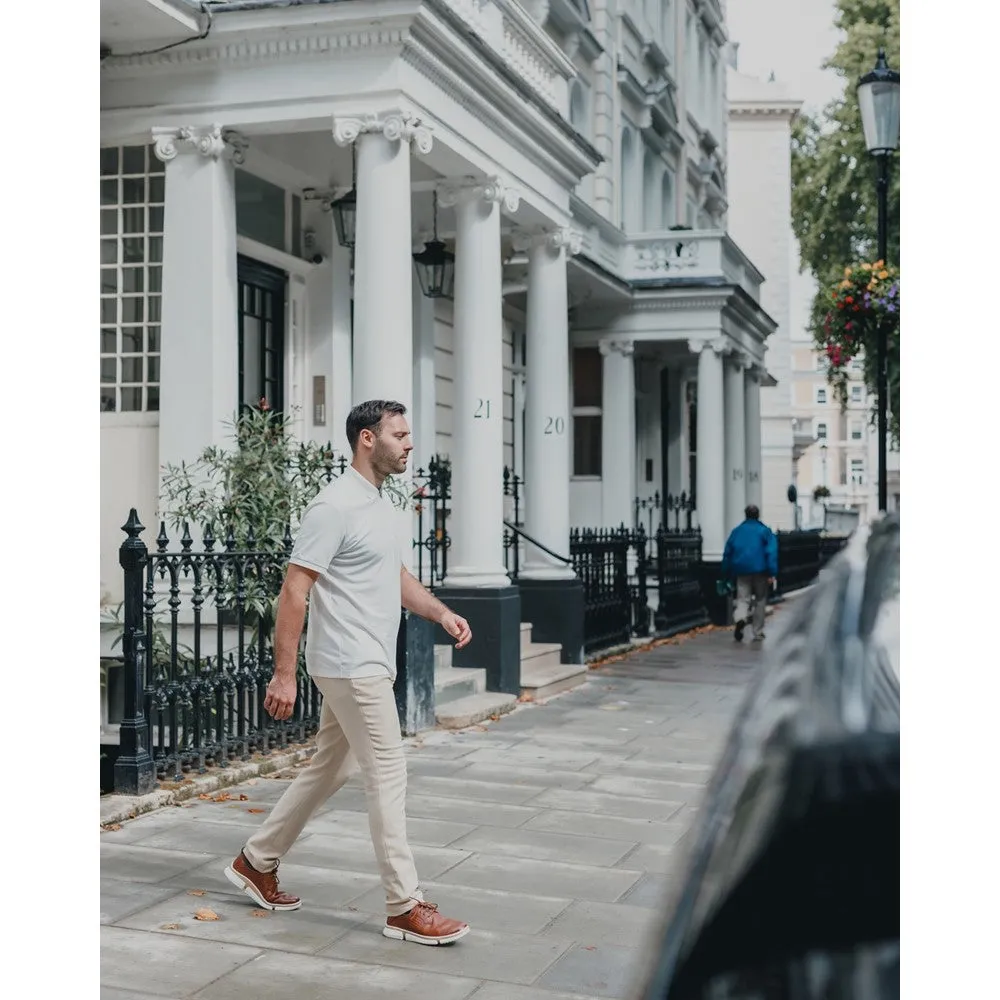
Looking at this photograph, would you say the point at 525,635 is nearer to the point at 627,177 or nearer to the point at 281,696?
the point at 281,696

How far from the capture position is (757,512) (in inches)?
706

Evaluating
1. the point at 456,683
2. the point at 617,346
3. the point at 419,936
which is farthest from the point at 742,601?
the point at 419,936

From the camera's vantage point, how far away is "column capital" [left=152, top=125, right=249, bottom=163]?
10.0 meters

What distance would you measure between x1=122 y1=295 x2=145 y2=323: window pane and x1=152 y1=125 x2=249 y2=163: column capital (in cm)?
110

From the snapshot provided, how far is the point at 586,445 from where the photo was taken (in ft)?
72.1

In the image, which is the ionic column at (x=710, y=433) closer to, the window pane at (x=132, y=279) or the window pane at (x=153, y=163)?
the window pane at (x=153, y=163)

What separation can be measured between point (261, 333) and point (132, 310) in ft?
5.40

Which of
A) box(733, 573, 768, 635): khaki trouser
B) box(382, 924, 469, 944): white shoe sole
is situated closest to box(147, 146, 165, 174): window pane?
box(382, 924, 469, 944): white shoe sole

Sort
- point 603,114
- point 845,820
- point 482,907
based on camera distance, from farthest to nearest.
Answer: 1. point 603,114
2. point 482,907
3. point 845,820

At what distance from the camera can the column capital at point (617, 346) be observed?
20688mm

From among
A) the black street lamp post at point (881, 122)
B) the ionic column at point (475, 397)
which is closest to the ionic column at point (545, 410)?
the ionic column at point (475, 397)
